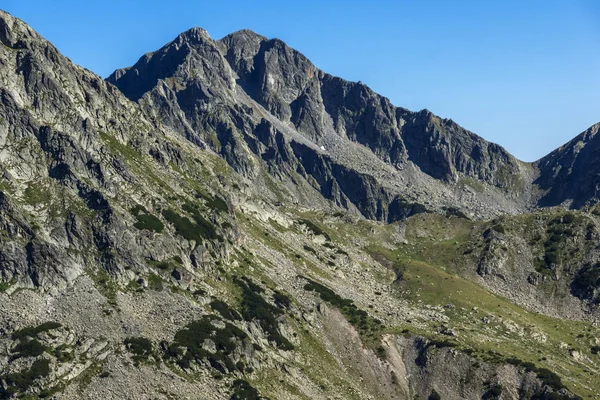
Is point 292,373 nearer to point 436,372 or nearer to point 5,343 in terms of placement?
point 436,372

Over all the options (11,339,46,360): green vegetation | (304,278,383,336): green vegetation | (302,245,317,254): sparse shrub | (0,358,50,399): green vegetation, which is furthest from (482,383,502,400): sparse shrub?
(11,339,46,360): green vegetation

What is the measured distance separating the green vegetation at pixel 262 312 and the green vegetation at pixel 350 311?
1791cm

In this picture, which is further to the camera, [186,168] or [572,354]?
[186,168]

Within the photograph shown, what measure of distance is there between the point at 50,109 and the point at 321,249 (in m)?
87.7

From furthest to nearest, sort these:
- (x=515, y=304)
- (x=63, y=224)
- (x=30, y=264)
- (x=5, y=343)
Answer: (x=515, y=304), (x=63, y=224), (x=30, y=264), (x=5, y=343)

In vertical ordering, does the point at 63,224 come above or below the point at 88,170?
below

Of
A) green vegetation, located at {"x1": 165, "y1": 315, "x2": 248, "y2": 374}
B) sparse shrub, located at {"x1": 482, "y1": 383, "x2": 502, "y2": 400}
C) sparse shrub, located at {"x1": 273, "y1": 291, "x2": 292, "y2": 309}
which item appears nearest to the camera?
green vegetation, located at {"x1": 165, "y1": 315, "x2": 248, "y2": 374}

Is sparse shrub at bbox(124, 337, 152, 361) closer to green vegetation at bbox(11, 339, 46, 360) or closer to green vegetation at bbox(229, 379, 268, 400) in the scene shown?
green vegetation at bbox(11, 339, 46, 360)

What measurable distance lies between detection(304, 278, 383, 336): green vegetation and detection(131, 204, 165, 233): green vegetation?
128 ft

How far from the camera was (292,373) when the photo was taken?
121938 mm

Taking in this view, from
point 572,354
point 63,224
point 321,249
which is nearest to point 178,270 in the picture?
point 63,224

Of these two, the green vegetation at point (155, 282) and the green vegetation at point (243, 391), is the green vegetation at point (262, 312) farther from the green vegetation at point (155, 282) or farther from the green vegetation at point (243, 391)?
the green vegetation at point (243, 391)

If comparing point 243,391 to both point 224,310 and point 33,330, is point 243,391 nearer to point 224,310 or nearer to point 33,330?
point 224,310

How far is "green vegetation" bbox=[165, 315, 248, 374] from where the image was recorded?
10975cm
